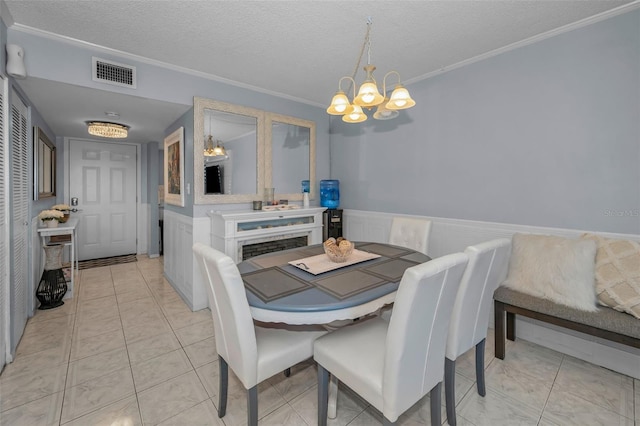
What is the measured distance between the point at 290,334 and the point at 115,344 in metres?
1.86

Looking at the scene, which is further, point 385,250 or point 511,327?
point 511,327

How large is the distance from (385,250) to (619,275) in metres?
1.51

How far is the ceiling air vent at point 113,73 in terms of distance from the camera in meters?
2.45

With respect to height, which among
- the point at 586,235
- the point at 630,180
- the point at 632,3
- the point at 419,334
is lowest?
the point at 419,334

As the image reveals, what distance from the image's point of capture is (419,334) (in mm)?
1208

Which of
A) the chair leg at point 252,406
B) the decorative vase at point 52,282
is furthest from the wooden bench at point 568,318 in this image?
the decorative vase at point 52,282

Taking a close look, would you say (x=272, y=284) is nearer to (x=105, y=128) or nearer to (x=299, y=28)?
(x=299, y=28)

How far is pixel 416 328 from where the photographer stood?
118cm

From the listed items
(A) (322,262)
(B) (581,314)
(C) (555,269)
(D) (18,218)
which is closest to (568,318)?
(B) (581,314)


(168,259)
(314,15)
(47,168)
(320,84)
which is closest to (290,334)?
(314,15)

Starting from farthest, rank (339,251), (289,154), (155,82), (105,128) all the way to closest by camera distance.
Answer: (289,154)
(105,128)
(155,82)
(339,251)

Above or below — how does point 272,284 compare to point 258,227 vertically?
below

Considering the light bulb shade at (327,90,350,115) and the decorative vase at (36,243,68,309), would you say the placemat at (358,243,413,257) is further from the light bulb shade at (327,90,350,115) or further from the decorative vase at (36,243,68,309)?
the decorative vase at (36,243,68,309)

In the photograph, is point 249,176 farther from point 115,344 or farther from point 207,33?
point 115,344
